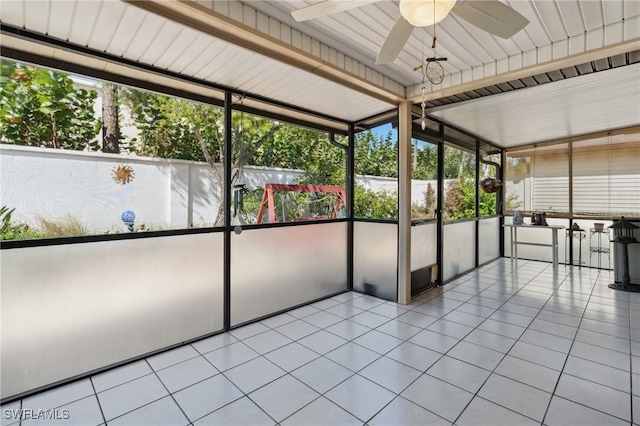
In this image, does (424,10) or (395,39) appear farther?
(395,39)

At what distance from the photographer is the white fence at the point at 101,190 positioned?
2.19 metres

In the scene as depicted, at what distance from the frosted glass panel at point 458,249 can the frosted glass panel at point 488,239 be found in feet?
1.12

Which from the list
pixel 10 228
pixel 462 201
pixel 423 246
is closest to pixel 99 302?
pixel 10 228

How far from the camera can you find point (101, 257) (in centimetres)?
244

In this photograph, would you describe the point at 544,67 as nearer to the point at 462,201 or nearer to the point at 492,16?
the point at 492,16

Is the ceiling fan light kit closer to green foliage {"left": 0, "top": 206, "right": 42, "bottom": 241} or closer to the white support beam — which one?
the white support beam

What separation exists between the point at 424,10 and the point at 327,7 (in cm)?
52

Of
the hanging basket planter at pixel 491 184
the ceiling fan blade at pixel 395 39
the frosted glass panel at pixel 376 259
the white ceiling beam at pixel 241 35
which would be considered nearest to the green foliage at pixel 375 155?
the frosted glass panel at pixel 376 259

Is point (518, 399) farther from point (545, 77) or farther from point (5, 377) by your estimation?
point (5, 377)

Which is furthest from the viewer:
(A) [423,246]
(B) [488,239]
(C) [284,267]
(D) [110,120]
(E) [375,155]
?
(B) [488,239]

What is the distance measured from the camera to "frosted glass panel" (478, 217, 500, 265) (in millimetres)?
6234

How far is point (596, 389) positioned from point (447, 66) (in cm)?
304

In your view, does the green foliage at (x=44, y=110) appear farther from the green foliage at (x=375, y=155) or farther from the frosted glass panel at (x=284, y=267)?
the green foliage at (x=375, y=155)

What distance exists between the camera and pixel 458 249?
5.46 m
